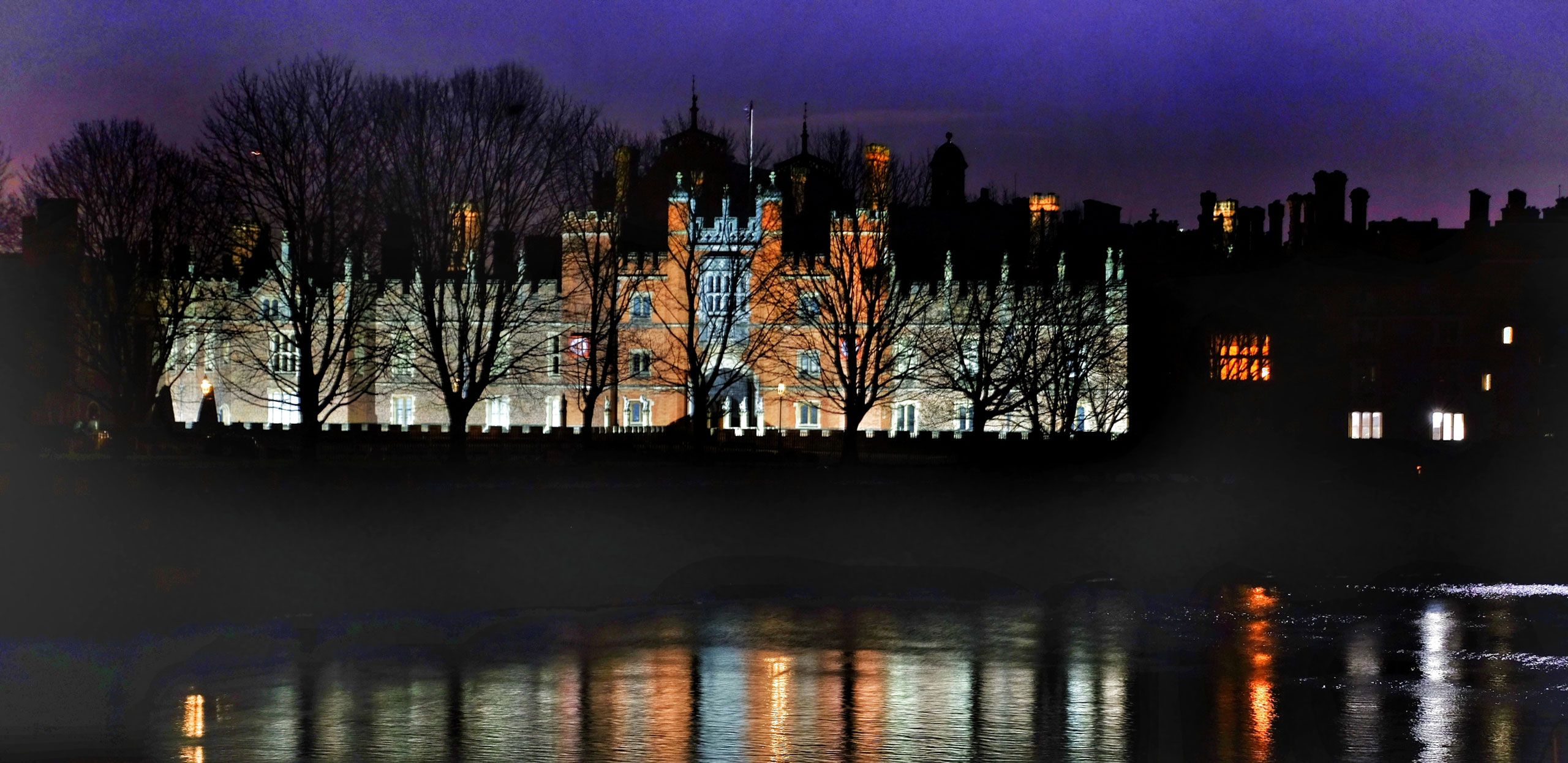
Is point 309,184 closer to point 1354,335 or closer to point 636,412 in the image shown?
point 636,412

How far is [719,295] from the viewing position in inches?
2923

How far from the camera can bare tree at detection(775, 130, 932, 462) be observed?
5925 centimetres

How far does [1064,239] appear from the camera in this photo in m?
74.5

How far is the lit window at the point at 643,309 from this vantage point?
78.2 m

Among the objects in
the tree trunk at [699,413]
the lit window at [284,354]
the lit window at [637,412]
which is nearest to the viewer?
the lit window at [284,354]

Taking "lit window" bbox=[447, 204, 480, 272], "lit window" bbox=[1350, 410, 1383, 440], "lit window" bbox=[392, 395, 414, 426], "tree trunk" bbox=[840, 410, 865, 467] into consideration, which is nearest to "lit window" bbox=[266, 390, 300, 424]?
"lit window" bbox=[392, 395, 414, 426]

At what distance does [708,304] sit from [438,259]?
948 inches

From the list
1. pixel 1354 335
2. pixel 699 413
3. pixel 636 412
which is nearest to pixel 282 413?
pixel 636 412

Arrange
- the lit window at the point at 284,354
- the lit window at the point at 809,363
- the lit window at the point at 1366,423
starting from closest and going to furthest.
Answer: the lit window at the point at 284,354 < the lit window at the point at 809,363 < the lit window at the point at 1366,423

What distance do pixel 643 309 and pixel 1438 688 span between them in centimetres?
6207

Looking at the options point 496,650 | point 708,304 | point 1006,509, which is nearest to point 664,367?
point 708,304

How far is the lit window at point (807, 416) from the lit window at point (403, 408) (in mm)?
18649

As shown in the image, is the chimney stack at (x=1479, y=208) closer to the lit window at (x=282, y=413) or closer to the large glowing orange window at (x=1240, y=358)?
the large glowing orange window at (x=1240, y=358)

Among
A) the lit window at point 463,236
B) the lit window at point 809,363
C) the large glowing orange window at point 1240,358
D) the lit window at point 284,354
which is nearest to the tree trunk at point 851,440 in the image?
the lit window at point 809,363
